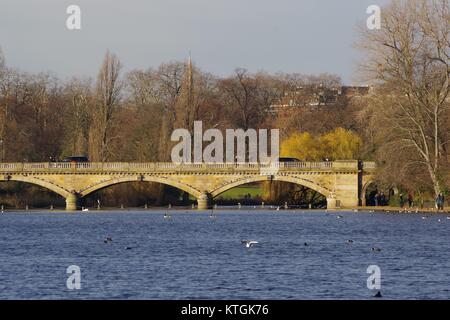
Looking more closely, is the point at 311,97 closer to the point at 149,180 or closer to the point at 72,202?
the point at 149,180

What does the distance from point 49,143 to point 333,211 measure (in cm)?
3165

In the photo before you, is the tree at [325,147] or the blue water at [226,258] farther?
the tree at [325,147]

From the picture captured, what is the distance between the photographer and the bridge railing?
3652 inches

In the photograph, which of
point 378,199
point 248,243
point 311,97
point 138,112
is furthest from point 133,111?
point 248,243

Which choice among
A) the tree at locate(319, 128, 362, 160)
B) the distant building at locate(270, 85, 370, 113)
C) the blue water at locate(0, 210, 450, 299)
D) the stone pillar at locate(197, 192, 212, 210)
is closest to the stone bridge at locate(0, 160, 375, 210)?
the stone pillar at locate(197, 192, 212, 210)

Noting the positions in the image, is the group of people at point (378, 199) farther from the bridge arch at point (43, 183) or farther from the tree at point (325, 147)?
the bridge arch at point (43, 183)

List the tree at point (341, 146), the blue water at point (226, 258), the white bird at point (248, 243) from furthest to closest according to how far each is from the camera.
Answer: the tree at point (341, 146) < the white bird at point (248, 243) < the blue water at point (226, 258)

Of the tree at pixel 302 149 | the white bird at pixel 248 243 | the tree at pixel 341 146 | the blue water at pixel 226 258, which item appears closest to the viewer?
the blue water at pixel 226 258

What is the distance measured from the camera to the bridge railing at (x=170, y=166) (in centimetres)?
9275

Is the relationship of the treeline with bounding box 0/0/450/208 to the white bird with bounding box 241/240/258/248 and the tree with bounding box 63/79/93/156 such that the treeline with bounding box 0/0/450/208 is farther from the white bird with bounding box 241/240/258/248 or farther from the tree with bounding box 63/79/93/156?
the white bird with bounding box 241/240/258/248

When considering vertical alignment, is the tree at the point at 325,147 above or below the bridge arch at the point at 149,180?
above

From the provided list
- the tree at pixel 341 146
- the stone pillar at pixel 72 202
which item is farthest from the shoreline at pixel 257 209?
the tree at pixel 341 146
